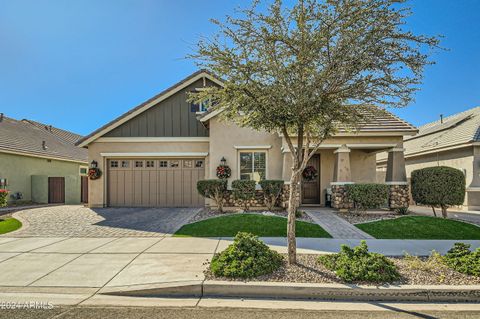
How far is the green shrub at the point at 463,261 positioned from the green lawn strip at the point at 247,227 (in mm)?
2942

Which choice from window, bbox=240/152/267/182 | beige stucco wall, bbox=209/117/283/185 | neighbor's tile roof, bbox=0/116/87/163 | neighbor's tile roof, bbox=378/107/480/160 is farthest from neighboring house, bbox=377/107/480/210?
neighbor's tile roof, bbox=0/116/87/163

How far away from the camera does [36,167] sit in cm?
1756

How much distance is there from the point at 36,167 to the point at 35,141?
2.53m

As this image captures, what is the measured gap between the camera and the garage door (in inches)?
531

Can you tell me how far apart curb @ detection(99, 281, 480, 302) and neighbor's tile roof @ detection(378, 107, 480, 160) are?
12542 millimetres

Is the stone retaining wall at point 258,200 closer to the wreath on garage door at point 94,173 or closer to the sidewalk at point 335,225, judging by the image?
the sidewalk at point 335,225

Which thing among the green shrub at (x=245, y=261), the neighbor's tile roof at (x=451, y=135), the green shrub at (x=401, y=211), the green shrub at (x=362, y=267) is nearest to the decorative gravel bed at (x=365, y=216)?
the green shrub at (x=401, y=211)

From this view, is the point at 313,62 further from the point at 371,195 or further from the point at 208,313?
the point at 371,195

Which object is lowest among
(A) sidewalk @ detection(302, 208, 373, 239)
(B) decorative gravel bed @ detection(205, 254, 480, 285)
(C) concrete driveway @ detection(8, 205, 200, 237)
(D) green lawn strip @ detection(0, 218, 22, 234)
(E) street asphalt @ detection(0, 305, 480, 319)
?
(D) green lawn strip @ detection(0, 218, 22, 234)

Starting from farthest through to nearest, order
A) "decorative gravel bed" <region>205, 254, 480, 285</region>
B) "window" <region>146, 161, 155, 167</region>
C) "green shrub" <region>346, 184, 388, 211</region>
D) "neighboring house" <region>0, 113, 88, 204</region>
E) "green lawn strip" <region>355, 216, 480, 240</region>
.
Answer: "neighboring house" <region>0, 113, 88, 204</region>, "window" <region>146, 161, 155, 167</region>, "green shrub" <region>346, 184, 388, 211</region>, "green lawn strip" <region>355, 216, 480, 240</region>, "decorative gravel bed" <region>205, 254, 480, 285</region>

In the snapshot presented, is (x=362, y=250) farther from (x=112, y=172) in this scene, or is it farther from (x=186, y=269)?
(x=112, y=172)

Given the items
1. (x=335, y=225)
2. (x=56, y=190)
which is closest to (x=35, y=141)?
(x=56, y=190)

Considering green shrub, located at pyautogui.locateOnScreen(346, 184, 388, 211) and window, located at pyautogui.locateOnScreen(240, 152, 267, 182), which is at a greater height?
window, located at pyautogui.locateOnScreen(240, 152, 267, 182)

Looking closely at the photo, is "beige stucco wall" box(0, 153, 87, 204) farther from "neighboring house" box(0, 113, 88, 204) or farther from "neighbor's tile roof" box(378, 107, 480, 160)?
"neighbor's tile roof" box(378, 107, 480, 160)
